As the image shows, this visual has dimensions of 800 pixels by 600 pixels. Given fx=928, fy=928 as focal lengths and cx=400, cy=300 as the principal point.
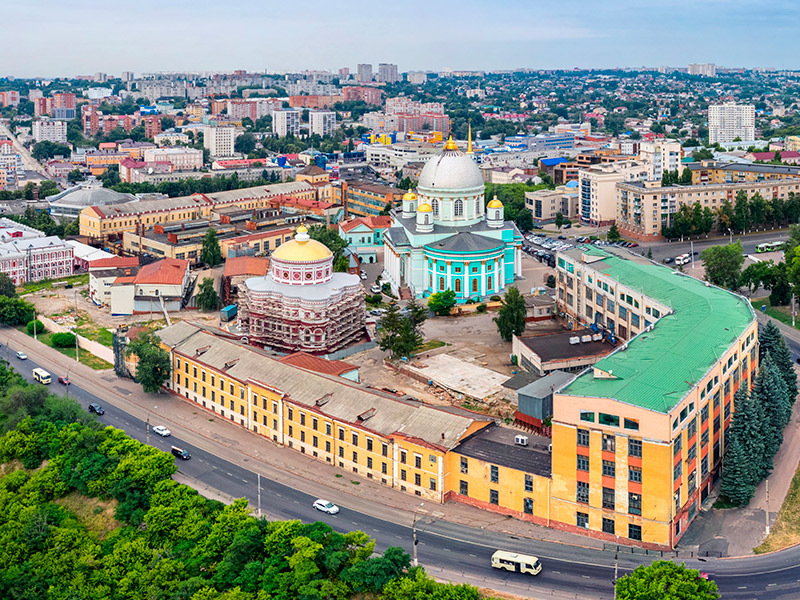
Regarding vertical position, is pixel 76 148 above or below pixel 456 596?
above

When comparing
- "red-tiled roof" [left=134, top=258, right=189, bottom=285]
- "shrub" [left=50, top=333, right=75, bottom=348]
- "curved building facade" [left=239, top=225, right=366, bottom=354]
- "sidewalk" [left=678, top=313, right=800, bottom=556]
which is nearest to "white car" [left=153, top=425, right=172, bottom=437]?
"curved building facade" [left=239, top=225, right=366, bottom=354]

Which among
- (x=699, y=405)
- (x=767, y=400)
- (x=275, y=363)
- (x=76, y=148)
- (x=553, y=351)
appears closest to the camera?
(x=699, y=405)

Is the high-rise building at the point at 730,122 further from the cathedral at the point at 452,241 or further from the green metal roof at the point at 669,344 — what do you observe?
the green metal roof at the point at 669,344

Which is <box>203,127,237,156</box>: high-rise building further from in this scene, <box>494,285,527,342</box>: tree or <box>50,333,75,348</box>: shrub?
<box>494,285,527,342</box>: tree

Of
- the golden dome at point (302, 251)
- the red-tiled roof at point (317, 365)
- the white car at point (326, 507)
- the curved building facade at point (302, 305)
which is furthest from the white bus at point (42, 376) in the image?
the white car at point (326, 507)

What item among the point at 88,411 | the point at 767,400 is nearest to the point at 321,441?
the point at 88,411

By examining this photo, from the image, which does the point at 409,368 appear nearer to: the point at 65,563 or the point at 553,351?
the point at 553,351
